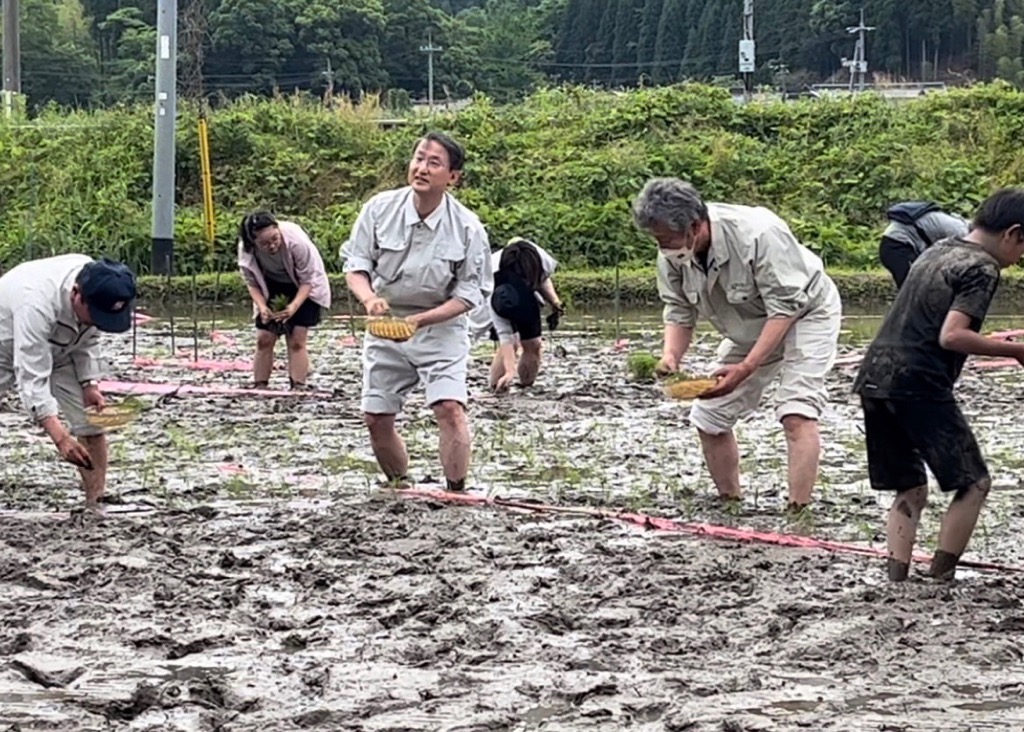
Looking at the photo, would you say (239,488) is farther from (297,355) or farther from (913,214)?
(297,355)

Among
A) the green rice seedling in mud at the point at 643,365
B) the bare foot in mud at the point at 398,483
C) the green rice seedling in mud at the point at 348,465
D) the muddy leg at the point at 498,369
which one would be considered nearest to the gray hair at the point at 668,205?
the bare foot in mud at the point at 398,483

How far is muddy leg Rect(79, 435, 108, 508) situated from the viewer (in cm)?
750

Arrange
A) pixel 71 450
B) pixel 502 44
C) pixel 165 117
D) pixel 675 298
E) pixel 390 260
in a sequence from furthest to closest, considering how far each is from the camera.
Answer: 1. pixel 502 44
2. pixel 165 117
3. pixel 390 260
4. pixel 675 298
5. pixel 71 450

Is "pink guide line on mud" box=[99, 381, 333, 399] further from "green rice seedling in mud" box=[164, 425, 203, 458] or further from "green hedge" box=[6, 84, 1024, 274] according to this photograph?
"green hedge" box=[6, 84, 1024, 274]

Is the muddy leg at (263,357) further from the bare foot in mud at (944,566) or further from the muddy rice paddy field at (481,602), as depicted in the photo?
the bare foot in mud at (944,566)

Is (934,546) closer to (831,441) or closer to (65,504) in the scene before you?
(831,441)

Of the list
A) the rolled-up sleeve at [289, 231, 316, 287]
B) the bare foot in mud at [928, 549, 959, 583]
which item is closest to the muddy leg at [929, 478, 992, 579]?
the bare foot in mud at [928, 549, 959, 583]

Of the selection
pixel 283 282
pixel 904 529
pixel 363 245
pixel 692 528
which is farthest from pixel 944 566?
pixel 283 282

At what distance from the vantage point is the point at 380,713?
14.6ft

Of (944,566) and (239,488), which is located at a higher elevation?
(944,566)

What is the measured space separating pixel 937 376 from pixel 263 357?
23.7 feet

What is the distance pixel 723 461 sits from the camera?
7.46m

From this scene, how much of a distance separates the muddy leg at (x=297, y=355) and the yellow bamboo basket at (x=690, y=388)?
17.9ft

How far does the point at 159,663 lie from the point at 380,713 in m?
0.86
